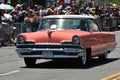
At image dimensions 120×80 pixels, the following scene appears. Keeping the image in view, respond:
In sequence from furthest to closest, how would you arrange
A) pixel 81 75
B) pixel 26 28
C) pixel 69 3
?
1. pixel 69 3
2. pixel 26 28
3. pixel 81 75

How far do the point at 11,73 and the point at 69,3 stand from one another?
94.8ft

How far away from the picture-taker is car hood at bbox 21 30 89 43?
1434cm

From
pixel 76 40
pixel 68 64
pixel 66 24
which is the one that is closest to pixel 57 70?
pixel 76 40

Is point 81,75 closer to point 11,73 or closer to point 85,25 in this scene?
point 11,73

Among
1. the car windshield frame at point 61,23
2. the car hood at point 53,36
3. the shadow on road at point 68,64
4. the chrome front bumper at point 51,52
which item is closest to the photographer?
the chrome front bumper at point 51,52

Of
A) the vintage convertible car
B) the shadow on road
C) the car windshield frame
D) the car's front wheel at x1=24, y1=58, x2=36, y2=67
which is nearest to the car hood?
the vintage convertible car

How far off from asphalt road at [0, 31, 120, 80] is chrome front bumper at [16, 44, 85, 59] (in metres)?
0.39

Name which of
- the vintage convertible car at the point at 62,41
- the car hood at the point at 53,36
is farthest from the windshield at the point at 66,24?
the car hood at the point at 53,36

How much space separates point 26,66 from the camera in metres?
15.3

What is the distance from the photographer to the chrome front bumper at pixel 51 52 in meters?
14.2

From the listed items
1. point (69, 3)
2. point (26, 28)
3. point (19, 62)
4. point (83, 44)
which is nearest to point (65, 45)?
point (83, 44)

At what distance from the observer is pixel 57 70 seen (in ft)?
45.9

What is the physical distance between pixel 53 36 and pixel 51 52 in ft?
1.55

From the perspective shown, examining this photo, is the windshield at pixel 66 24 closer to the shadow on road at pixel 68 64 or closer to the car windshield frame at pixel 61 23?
the car windshield frame at pixel 61 23
